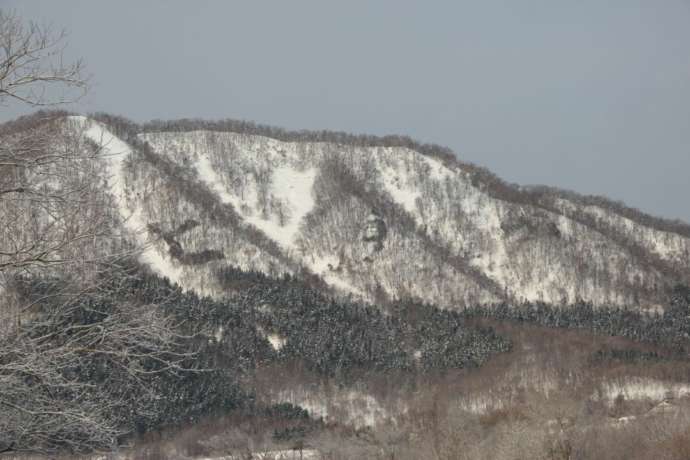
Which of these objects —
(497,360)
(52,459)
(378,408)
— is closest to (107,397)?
(52,459)

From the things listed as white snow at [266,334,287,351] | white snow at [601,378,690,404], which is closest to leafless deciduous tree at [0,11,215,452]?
white snow at [601,378,690,404]

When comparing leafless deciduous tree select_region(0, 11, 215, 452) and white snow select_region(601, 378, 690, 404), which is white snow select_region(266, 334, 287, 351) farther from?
leafless deciduous tree select_region(0, 11, 215, 452)

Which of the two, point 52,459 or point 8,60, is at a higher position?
point 8,60

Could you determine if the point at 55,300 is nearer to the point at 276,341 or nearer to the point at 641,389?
the point at 641,389

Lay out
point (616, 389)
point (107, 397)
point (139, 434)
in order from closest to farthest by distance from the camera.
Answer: point (107, 397) → point (139, 434) → point (616, 389)

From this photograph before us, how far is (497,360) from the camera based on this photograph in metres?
186

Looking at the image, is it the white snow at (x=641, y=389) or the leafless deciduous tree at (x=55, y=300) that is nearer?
the leafless deciduous tree at (x=55, y=300)

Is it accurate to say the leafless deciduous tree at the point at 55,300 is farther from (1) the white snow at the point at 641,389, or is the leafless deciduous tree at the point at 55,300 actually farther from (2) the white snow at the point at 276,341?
(2) the white snow at the point at 276,341

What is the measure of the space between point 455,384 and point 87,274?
169811mm

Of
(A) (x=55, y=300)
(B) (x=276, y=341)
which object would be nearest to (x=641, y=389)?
(B) (x=276, y=341)

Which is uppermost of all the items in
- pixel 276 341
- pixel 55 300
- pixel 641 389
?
pixel 55 300

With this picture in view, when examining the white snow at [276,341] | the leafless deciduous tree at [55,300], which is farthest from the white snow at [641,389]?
the leafless deciduous tree at [55,300]

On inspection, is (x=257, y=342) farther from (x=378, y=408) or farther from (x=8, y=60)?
(x=8, y=60)

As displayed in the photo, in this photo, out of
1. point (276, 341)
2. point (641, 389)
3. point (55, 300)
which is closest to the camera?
point (55, 300)
